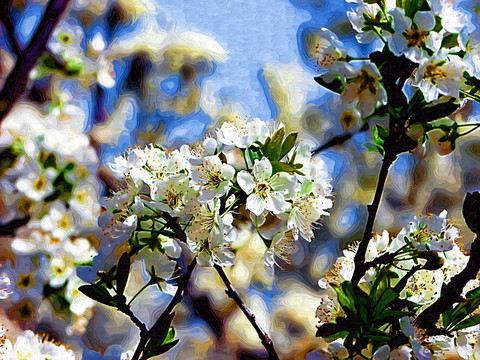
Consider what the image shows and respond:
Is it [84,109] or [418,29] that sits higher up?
[418,29]

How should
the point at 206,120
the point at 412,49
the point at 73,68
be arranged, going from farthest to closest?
the point at 206,120
the point at 73,68
the point at 412,49

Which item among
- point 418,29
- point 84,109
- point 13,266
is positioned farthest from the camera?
point 84,109

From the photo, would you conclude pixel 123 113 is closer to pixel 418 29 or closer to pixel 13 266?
pixel 13 266

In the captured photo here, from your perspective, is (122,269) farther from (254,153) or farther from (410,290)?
(410,290)

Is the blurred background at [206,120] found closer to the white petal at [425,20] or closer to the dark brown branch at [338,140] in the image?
the dark brown branch at [338,140]

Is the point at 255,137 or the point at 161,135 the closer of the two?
the point at 255,137

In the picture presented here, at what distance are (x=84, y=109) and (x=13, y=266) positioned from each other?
11.9 inches

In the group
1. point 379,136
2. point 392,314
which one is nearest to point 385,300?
point 392,314

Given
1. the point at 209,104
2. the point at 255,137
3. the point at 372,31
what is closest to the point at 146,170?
the point at 255,137

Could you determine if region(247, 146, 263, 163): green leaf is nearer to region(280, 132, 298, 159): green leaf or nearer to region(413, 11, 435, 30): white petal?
region(280, 132, 298, 159): green leaf

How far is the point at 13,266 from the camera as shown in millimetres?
817

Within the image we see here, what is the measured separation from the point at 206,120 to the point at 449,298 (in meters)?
0.64

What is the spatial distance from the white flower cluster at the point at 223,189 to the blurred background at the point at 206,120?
381 millimetres

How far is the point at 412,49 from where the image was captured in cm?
39
